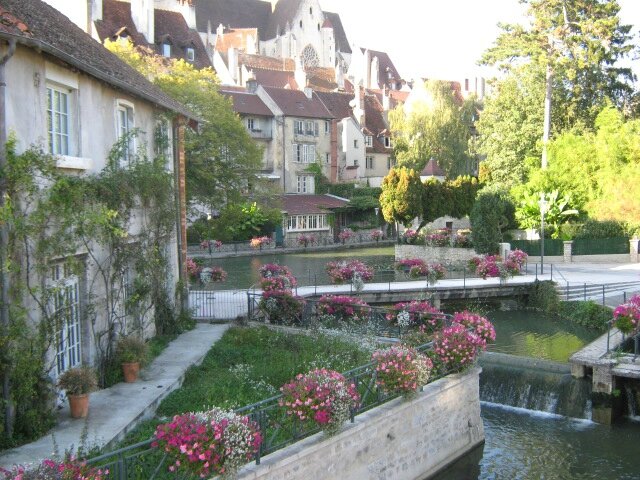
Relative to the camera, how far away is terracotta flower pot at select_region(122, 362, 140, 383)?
12.8 meters

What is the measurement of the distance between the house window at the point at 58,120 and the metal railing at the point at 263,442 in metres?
5.14

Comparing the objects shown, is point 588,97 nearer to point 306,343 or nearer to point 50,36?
point 306,343

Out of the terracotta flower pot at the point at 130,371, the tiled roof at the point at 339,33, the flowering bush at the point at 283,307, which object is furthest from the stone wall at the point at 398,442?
the tiled roof at the point at 339,33

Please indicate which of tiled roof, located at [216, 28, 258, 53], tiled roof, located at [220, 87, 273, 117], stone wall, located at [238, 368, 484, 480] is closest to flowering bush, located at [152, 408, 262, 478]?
stone wall, located at [238, 368, 484, 480]

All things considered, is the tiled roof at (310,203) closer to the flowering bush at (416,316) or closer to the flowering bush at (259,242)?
the flowering bush at (259,242)

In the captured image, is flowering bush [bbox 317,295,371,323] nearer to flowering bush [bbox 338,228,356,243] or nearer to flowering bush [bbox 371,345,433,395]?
flowering bush [bbox 371,345,433,395]

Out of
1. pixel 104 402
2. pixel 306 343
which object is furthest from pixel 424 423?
pixel 104 402

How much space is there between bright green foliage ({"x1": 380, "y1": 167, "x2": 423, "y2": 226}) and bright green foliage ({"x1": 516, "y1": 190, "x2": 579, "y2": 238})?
5950mm

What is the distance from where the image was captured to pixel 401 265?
3017cm

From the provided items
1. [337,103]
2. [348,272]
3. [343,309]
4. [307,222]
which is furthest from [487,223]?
[337,103]

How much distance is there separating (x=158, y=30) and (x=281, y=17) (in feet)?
130

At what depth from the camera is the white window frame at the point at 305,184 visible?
200 feet

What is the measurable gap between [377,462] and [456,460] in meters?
3.04

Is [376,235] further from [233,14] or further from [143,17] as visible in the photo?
[233,14]
